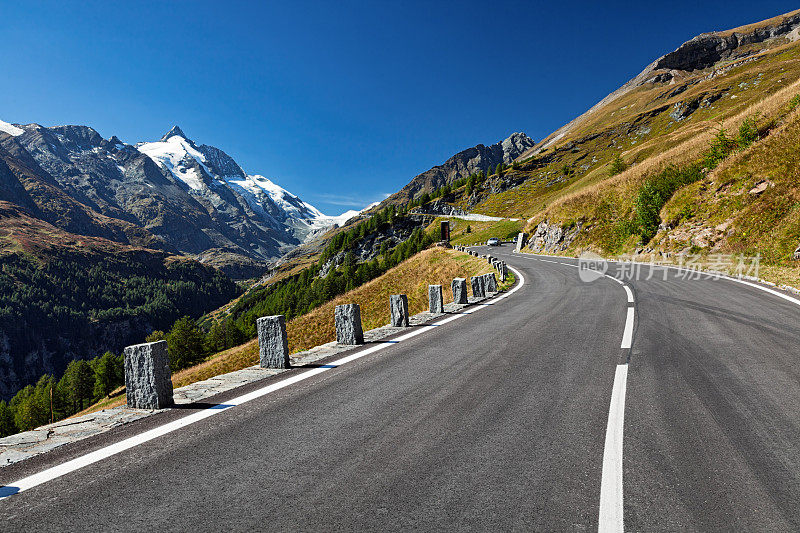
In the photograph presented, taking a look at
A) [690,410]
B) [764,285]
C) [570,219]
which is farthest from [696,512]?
[570,219]

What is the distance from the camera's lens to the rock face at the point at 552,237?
41.1m

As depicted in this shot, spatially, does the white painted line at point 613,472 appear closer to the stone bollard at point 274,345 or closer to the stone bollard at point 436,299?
the stone bollard at point 274,345

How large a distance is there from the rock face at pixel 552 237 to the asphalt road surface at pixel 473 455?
1468 inches

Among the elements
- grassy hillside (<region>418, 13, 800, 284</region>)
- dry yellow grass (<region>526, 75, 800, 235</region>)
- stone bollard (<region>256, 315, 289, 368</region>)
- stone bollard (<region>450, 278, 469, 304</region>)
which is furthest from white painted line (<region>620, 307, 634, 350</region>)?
dry yellow grass (<region>526, 75, 800, 235</region>)

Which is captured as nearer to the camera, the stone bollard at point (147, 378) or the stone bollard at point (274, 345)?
the stone bollard at point (147, 378)

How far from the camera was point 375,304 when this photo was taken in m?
31.4

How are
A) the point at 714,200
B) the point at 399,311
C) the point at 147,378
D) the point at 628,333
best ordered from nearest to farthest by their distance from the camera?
1. the point at 147,378
2. the point at 628,333
3. the point at 399,311
4. the point at 714,200

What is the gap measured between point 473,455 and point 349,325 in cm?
501

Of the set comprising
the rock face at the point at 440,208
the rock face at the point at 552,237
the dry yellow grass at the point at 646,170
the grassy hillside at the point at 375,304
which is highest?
the rock face at the point at 440,208

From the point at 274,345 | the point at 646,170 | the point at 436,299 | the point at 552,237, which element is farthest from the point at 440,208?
the point at 274,345

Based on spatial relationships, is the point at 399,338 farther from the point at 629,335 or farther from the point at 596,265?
the point at 596,265

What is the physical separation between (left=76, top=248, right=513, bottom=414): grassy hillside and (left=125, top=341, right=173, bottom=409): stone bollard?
57.8ft

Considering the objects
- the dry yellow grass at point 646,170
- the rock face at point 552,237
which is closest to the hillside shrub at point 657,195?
the dry yellow grass at point 646,170

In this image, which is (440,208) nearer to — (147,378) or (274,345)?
(274,345)
